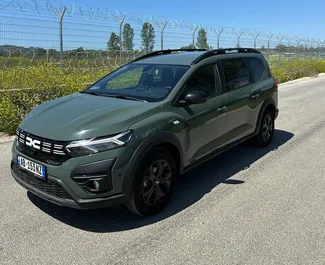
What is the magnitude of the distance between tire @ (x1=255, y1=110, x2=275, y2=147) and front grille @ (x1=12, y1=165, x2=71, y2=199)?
3.60 metres

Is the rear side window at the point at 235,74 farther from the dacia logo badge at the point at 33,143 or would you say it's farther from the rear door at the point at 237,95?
the dacia logo badge at the point at 33,143

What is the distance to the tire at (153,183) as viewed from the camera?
→ 317cm

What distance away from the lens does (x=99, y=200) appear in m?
2.96

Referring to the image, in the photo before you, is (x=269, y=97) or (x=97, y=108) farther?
(x=269, y=97)

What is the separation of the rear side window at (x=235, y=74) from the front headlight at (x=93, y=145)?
82.9 inches

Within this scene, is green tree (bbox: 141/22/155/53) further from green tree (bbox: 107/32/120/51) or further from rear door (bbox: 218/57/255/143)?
rear door (bbox: 218/57/255/143)

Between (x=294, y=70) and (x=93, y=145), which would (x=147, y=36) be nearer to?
(x=93, y=145)

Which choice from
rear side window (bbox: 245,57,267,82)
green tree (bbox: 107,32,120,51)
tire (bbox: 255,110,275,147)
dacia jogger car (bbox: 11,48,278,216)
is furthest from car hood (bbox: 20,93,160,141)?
green tree (bbox: 107,32,120,51)

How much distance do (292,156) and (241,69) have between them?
1645 millimetres

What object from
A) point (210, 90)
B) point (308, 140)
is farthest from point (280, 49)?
point (210, 90)

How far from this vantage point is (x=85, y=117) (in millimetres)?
3211

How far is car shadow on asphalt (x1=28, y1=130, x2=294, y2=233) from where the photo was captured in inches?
129

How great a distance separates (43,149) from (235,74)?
2975 millimetres

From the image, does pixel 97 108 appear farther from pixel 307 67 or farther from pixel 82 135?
pixel 307 67
